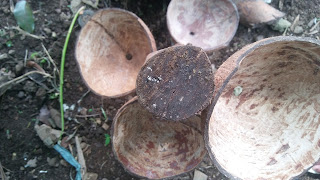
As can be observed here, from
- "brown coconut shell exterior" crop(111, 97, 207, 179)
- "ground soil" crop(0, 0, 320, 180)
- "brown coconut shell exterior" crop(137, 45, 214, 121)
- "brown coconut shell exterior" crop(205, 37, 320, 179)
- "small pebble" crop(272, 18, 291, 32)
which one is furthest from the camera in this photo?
"small pebble" crop(272, 18, 291, 32)

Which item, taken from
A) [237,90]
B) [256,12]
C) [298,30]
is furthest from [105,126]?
[298,30]

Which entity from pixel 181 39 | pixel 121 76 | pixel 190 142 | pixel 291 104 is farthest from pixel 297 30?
pixel 121 76

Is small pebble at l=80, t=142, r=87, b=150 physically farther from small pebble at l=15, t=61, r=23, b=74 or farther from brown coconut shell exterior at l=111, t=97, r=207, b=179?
small pebble at l=15, t=61, r=23, b=74

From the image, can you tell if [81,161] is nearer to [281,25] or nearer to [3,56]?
[3,56]

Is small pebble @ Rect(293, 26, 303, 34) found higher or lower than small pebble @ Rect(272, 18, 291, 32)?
lower

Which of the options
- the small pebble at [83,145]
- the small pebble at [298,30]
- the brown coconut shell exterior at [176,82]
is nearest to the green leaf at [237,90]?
the brown coconut shell exterior at [176,82]

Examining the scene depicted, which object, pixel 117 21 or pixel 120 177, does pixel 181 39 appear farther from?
pixel 120 177

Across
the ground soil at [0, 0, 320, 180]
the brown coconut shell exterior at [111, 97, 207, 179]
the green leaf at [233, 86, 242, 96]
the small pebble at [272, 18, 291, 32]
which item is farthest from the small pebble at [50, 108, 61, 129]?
the small pebble at [272, 18, 291, 32]
